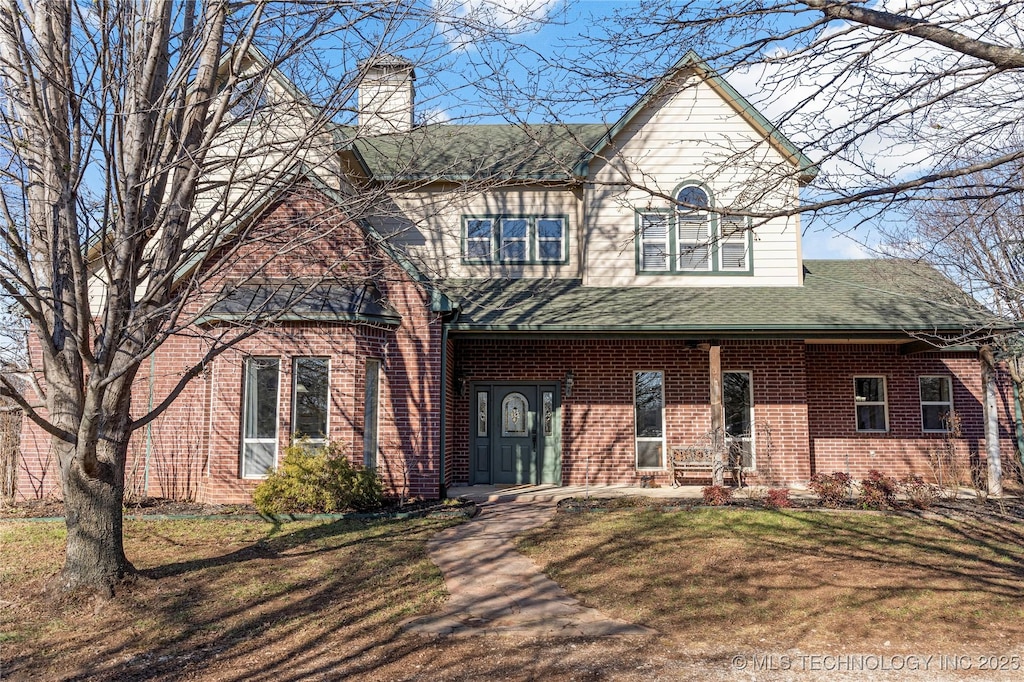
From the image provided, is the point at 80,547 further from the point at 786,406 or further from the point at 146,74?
the point at 786,406

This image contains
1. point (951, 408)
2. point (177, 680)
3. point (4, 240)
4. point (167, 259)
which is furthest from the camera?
point (951, 408)

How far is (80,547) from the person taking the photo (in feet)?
22.2

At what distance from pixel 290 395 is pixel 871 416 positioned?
1198 cm

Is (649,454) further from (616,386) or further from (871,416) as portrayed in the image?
(871,416)

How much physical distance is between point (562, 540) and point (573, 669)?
3.84 meters

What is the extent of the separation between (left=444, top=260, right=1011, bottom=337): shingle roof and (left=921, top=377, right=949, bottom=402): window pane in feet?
6.16

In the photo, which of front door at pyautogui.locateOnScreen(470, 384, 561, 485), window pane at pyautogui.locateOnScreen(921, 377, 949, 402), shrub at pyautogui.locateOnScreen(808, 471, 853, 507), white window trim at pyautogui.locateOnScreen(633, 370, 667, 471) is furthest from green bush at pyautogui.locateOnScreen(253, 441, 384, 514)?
window pane at pyautogui.locateOnScreen(921, 377, 949, 402)

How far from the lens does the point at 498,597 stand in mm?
7020

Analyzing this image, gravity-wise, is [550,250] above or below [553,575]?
above

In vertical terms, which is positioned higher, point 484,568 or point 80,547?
point 80,547

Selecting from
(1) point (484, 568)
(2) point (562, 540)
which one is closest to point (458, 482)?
(2) point (562, 540)

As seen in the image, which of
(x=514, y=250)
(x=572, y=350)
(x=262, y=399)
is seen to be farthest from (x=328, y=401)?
(x=514, y=250)

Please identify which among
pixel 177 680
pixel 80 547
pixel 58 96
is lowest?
pixel 177 680

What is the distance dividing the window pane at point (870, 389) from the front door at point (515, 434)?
677 centimetres
